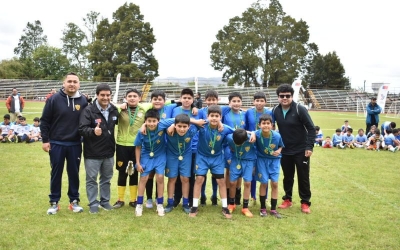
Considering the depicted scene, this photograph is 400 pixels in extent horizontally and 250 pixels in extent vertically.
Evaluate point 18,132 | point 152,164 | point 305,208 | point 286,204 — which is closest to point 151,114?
point 152,164

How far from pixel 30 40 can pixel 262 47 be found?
167ft

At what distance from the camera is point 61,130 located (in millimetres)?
5094

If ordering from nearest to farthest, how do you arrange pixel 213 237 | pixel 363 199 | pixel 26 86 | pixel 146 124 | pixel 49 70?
1. pixel 213 237
2. pixel 146 124
3. pixel 363 199
4. pixel 26 86
5. pixel 49 70

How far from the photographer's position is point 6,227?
14.7 ft

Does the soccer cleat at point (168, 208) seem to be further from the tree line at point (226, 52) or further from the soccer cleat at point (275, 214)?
the tree line at point (226, 52)

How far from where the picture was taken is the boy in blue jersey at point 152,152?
518cm

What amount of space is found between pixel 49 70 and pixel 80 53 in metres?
8.50

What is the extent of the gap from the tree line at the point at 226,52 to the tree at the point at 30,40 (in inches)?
711

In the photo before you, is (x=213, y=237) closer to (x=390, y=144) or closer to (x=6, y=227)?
(x=6, y=227)

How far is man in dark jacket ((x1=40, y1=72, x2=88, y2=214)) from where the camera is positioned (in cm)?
508

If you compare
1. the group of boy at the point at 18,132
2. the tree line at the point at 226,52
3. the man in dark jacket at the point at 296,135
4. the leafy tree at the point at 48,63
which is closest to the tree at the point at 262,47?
the tree line at the point at 226,52

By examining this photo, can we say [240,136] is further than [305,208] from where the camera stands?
No

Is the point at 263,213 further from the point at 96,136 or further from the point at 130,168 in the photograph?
the point at 96,136

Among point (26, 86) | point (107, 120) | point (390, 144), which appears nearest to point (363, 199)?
point (107, 120)
